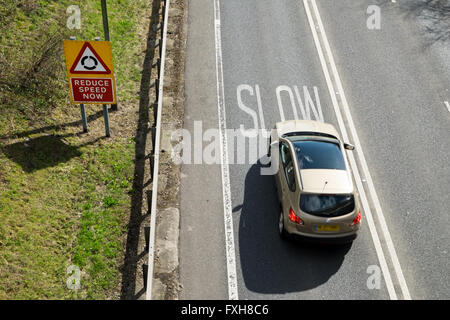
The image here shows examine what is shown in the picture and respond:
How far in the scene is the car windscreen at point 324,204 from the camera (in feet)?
35.9

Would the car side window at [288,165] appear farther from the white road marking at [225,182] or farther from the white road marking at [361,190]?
the white road marking at [361,190]

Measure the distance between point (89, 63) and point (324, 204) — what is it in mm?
6466

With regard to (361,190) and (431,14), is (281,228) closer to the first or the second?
(361,190)

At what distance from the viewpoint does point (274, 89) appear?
16.1 m

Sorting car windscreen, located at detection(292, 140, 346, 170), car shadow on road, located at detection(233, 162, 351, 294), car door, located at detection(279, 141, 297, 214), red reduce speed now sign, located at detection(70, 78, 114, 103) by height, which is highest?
red reduce speed now sign, located at detection(70, 78, 114, 103)

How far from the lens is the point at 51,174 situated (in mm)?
12125

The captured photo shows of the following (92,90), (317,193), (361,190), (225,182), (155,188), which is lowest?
(361,190)

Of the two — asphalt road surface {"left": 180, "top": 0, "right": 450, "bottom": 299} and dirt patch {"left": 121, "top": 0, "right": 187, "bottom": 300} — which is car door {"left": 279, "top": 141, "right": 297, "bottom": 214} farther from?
dirt patch {"left": 121, "top": 0, "right": 187, "bottom": 300}

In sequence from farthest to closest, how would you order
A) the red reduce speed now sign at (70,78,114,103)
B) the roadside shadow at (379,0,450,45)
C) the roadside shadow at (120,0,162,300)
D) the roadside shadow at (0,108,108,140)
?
the roadside shadow at (379,0,450,45)
the red reduce speed now sign at (70,78,114,103)
the roadside shadow at (0,108,108,140)
the roadside shadow at (120,0,162,300)

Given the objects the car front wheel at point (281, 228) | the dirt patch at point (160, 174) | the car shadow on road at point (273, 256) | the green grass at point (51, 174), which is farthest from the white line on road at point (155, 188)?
the car front wheel at point (281, 228)

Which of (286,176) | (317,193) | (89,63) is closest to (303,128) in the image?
(286,176)

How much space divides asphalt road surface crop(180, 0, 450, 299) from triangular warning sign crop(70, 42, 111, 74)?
325cm

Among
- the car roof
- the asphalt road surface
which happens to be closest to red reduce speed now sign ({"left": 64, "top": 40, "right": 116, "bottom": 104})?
the asphalt road surface

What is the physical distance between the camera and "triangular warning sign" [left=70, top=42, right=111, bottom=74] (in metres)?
12.1
